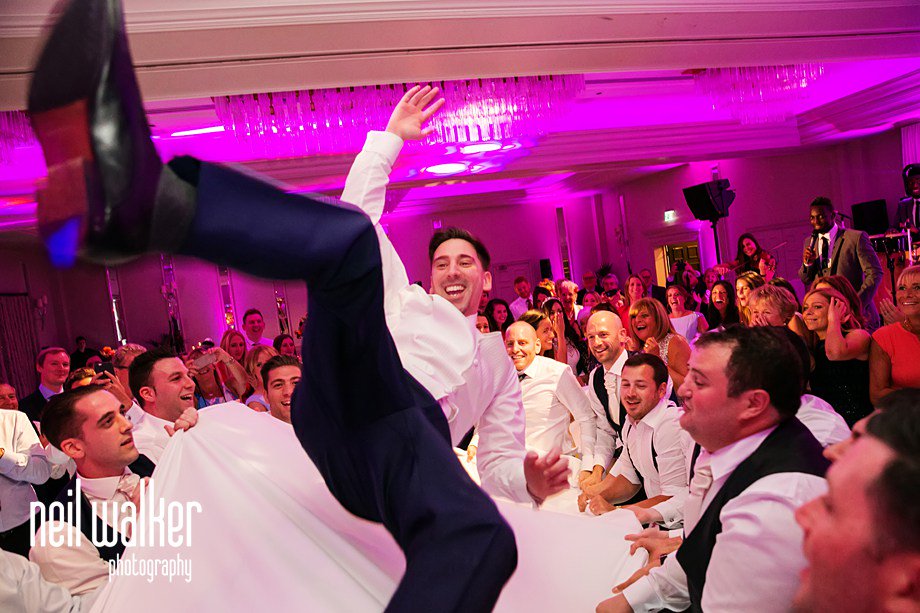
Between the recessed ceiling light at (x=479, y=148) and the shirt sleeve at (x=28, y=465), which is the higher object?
the recessed ceiling light at (x=479, y=148)

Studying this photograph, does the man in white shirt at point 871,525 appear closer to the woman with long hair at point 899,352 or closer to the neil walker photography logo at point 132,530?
the neil walker photography logo at point 132,530

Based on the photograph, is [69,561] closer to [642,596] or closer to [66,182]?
[642,596]

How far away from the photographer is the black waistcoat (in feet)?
5.32

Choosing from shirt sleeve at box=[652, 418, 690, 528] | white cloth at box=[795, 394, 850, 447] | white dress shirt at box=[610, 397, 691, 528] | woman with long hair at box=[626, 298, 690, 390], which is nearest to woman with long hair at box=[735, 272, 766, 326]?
woman with long hair at box=[626, 298, 690, 390]

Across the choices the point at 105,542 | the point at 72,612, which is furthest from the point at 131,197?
the point at 105,542

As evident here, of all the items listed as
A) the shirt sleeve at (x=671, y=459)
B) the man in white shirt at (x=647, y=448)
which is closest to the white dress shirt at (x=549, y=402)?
the man in white shirt at (x=647, y=448)

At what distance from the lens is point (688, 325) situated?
5.97 meters

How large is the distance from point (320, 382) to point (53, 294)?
1377 centimetres

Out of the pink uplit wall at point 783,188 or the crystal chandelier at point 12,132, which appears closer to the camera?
the crystal chandelier at point 12,132

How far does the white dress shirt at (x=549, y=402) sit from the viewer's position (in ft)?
13.4

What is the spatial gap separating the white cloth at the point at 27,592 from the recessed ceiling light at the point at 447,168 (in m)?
7.37

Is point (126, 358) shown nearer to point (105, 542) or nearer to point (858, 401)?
point (105, 542)

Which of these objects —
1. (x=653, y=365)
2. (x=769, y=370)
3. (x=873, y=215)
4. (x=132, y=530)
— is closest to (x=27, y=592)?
(x=132, y=530)

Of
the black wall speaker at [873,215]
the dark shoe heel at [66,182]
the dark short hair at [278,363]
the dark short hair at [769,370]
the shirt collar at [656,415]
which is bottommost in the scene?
the shirt collar at [656,415]
